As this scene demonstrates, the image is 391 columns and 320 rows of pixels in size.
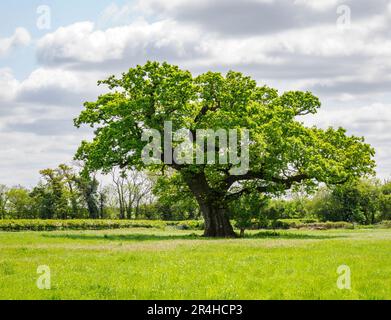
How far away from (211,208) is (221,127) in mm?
9268

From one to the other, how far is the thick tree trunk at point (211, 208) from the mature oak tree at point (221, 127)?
92 millimetres

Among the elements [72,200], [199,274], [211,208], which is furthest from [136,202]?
[199,274]

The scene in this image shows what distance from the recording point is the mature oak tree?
44500 mm

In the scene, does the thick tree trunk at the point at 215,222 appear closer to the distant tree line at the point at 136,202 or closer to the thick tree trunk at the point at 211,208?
the thick tree trunk at the point at 211,208

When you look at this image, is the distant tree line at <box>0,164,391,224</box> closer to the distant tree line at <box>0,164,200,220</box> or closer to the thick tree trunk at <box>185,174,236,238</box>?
the distant tree line at <box>0,164,200,220</box>

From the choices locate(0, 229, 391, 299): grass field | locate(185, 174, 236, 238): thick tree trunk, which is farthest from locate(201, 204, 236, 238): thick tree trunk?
locate(0, 229, 391, 299): grass field

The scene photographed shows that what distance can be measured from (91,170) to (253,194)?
15410mm

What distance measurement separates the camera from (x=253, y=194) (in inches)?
1996

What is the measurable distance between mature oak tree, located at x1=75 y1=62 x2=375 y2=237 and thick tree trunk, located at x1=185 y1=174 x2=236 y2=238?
3.6 inches

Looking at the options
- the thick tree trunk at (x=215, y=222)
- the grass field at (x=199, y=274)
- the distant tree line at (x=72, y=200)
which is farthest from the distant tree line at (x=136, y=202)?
the grass field at (x=199, y=274)

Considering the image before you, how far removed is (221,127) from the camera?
1722 inches

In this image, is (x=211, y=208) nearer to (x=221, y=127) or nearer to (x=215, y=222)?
(x=215, y=222)

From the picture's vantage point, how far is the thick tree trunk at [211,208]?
48.8m
